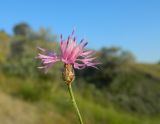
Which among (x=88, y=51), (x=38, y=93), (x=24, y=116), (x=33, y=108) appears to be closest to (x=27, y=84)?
(x=38, y=93)

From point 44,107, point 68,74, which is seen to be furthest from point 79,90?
point 68,74

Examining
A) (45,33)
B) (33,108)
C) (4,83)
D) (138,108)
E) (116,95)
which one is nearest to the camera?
(33,108)

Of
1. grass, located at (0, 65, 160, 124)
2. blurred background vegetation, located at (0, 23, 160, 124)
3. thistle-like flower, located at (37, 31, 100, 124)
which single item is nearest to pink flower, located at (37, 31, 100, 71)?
thistle-like flower, located at (37, 31, 100, 124)

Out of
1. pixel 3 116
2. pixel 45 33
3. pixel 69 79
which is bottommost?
pixel 3 116

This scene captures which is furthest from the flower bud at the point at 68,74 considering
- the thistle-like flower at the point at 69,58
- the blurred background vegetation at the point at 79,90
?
the blurred background vegetation at the point at 79,90

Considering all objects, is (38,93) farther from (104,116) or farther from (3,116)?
(3,116)

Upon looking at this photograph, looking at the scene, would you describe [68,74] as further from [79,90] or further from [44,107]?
[79,90]

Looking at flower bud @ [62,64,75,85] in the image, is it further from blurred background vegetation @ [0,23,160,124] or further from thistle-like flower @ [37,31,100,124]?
blurred background vegetation @ [0,23,160,124]
